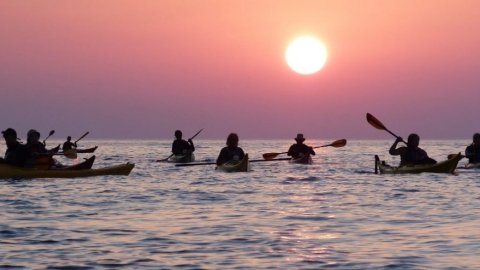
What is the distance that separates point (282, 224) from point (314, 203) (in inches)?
173

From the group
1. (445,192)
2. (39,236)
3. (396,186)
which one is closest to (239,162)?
(396,186)

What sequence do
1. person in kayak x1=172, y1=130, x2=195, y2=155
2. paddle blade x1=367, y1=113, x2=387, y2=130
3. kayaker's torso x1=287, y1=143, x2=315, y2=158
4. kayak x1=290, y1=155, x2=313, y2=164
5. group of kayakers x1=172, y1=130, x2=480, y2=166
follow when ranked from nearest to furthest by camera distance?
1. group of kayakers x1=172, y1=130, x2=480, y2=166
2. paddle blade x1=367, y1=113, x2=387, y2=130
3. kayaker's torso x1=287, y1=143, x2=315, y2=158
4. kayak x1=290, y1=155, x2=313, y2=164
5. person in kayak x1=172, y1=130, x2=195, y2=155

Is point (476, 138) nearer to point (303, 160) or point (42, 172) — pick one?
point (303, 160)

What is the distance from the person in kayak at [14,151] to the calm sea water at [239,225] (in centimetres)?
69

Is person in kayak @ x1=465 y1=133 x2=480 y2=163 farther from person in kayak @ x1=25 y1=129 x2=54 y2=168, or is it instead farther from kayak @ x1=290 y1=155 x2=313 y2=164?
person in kayak @ x1=25 y1=129 x2=54 y2=168

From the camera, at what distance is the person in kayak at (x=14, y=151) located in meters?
22.7

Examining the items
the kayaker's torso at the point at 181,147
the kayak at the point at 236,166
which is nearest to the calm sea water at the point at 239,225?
the kayak at the point at 236,166

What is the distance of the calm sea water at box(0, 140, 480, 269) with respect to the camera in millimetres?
10617

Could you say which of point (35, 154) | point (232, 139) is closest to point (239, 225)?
point (35, 154)

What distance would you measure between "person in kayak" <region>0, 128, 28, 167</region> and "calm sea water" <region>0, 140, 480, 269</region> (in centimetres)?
69

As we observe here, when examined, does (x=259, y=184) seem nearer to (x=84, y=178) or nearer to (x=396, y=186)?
(x=396, y=186)

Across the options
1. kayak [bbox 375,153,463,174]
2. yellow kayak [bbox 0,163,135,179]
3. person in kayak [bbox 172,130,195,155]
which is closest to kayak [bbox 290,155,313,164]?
person in kayak [bbox 172,130,195,155]

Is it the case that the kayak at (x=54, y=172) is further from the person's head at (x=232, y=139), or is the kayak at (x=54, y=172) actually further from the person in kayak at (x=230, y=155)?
the person in kayak at (x=230, y=155)

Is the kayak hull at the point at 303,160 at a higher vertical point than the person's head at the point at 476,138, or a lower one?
lower
